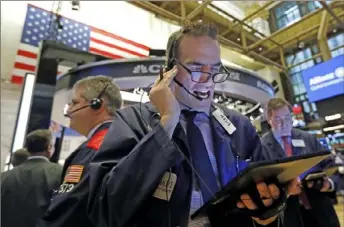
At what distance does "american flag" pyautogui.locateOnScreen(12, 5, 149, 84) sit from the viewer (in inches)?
164

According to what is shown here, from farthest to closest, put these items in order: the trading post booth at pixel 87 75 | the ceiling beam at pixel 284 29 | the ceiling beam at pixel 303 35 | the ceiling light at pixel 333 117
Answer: the ceiling beam at pixel 303 35, the ceiling beam at pixel 284 29, the trading post booth at pixel 87 75, the ceiling light at pixel 333 117

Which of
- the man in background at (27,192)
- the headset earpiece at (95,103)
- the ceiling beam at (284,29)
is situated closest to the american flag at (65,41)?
the man in background at (27,192)

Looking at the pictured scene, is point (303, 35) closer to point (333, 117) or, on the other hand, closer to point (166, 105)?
point (333, 117)

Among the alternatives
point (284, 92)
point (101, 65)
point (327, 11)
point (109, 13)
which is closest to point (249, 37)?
point (284, 92)

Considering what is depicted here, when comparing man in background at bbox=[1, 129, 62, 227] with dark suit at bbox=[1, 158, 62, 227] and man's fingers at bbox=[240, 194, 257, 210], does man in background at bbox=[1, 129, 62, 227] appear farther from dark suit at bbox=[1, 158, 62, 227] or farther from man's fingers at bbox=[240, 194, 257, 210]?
man's fingers at bbox=[240, 194, 257, 210]

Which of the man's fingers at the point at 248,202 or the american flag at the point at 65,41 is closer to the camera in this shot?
the man's fingers at the point at 248,202

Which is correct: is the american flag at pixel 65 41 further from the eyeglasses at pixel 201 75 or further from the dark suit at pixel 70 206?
the eyeglasses at pixel 201 75

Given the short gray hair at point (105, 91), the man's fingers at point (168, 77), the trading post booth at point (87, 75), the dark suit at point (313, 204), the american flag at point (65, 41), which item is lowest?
the dark suit at point (313, 204)

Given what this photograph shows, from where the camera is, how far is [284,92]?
6566mm

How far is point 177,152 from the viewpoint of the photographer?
2.18 ft

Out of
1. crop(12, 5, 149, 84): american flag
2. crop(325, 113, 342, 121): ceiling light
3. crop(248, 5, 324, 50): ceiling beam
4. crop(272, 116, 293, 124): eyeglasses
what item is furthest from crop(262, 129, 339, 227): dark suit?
crop(248, 5, 324, 50): ceiling beam

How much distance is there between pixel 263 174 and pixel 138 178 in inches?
11.4

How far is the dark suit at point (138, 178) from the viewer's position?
614 mm

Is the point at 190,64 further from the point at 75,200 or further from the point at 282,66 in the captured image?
the point at 282,66
